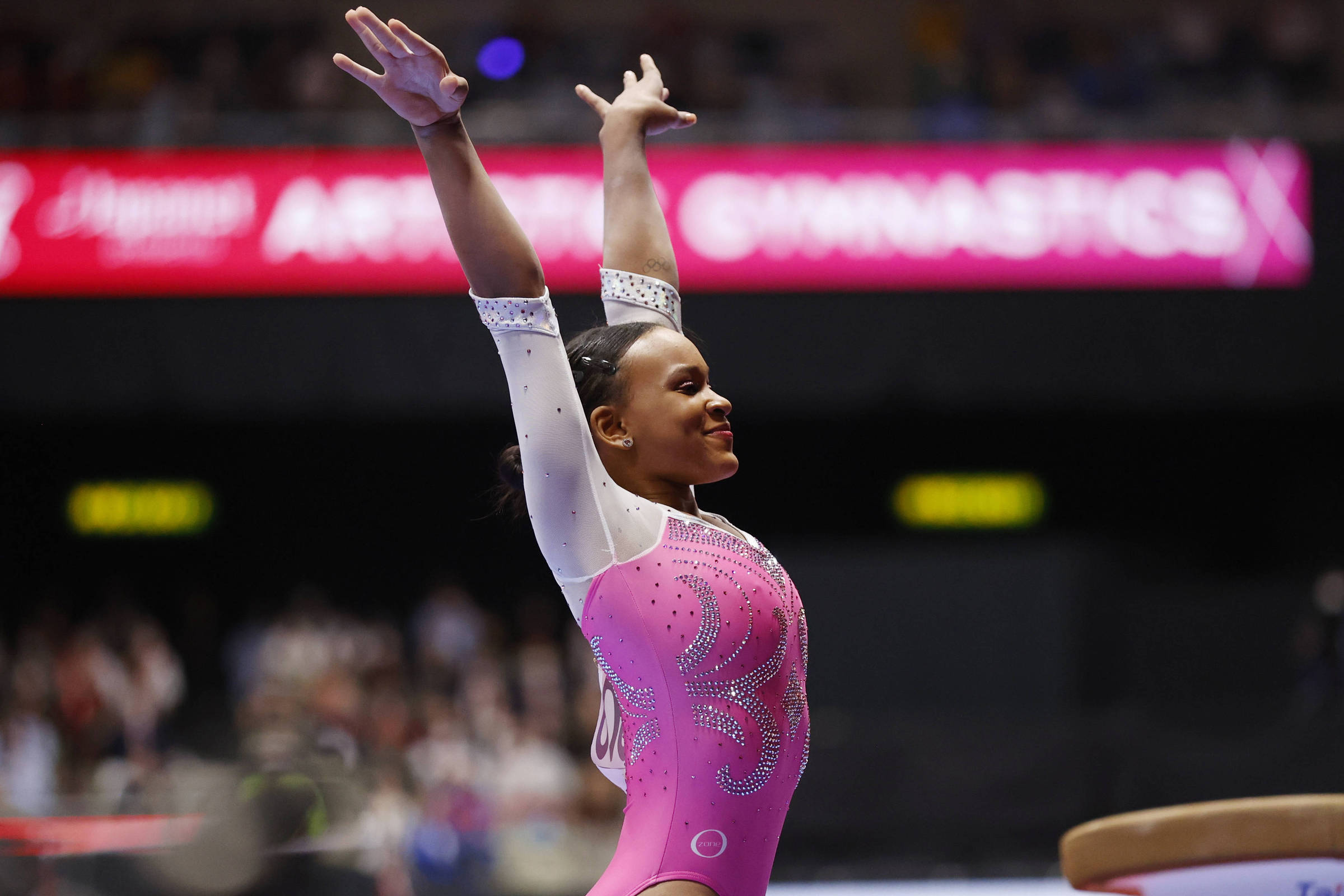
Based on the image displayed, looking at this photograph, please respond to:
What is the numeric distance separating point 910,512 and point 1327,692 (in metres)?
3.05

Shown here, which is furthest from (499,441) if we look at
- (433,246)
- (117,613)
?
(117,613)

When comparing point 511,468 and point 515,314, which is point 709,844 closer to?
point 511,468

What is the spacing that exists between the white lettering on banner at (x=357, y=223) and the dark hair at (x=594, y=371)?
627 cm

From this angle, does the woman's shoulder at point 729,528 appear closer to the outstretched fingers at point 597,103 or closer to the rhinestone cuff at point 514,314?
A: the rhinestone cuff at point 514,314

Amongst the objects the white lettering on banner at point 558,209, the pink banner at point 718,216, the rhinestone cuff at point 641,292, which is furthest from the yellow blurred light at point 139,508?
the rhinestone cuff at point 641,292

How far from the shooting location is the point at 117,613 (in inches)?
358

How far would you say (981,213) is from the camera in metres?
8.26

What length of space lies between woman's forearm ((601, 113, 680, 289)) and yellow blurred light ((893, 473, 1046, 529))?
8143 millimetres

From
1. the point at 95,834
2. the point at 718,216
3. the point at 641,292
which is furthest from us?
the point at 718,216

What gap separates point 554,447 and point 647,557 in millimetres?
197

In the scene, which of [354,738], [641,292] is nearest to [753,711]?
[641,292]

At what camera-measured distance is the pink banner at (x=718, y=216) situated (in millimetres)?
8117

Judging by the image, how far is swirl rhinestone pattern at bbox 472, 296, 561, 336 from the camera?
174cm

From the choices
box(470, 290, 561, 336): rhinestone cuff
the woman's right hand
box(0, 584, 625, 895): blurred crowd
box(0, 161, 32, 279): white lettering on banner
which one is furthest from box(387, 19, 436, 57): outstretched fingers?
box(0, 161, 32, 279): white lettering on banner
